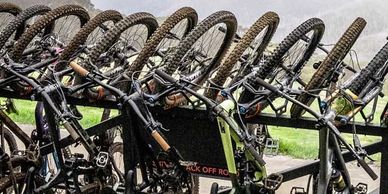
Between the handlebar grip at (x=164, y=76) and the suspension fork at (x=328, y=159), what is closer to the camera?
the suspension fork at (x=328, y=159)

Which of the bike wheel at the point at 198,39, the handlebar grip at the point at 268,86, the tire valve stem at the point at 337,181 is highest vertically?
the bike wheel at the point at 198,39

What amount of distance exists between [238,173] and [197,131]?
0.71 metres

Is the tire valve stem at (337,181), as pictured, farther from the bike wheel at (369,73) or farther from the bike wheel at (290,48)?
the bike wheel at (290,48)

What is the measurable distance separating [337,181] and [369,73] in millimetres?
605

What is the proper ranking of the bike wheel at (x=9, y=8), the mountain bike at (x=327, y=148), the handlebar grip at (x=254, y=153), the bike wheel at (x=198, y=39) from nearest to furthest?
1. the mountain bike at (x=327, y=148)
2. the handlebar grip at (x=254, y=153)
3. the bike wheel at (x=198, y=39)
4. the bike wheel at (x=9, y=8)

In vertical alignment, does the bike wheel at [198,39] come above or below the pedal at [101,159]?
above

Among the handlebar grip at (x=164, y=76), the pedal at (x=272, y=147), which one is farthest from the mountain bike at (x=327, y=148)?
the pedal at (x=272, y=147)

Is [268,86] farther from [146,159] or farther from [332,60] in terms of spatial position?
[146,159]

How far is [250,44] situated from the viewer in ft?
12.6

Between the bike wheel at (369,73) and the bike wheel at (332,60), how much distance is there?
0.14 meters

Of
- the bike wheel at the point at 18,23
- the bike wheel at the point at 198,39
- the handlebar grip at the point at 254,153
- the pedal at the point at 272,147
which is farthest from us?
the pedal at the point at 272,147

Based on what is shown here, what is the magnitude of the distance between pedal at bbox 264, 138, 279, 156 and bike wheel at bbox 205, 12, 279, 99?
6.47 feet

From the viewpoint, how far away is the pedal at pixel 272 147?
605cm

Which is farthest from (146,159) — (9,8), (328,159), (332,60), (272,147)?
(272,147)
